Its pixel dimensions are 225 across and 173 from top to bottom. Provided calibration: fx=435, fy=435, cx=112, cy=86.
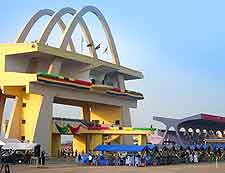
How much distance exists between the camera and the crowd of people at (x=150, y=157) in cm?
4638

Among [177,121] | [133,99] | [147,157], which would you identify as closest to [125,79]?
[133,99]

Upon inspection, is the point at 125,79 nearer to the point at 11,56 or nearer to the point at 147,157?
the point at 11,56

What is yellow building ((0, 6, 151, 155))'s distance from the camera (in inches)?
2303

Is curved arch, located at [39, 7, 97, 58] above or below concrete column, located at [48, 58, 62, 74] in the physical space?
above

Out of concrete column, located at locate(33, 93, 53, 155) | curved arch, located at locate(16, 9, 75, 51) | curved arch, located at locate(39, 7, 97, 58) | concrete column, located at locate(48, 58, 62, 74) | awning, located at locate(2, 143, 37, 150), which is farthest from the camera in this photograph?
curved arch, located at locate(16, 9, 75, 51)

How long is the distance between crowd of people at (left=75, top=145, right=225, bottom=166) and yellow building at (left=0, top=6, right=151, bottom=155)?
11803 millimetres

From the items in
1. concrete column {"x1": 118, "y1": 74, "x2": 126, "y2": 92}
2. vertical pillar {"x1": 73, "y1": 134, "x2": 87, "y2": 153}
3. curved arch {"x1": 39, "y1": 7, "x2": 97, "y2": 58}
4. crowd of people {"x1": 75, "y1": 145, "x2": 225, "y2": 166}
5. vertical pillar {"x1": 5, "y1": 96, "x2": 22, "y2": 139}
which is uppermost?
curved arch {"x1": 39, "y1": 7, "x2": 97, "y2": 58}

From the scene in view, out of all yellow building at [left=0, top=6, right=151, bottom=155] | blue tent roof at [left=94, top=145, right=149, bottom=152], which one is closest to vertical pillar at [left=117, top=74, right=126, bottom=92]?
yellow building at [left=0, top=6, right=151, bottom=155]

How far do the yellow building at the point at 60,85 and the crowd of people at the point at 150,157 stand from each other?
38.7ft

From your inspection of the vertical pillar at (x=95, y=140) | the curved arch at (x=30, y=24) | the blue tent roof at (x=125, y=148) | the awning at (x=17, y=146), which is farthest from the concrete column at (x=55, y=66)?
the awning at (x=17, y=146)

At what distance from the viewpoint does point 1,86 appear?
2280 inches

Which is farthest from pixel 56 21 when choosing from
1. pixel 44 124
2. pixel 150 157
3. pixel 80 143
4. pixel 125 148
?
pixel 150 157

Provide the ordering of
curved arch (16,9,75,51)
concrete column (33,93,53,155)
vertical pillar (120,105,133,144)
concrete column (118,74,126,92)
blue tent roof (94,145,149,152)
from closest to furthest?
blue tent roof (94,145,149,152) → concrete column (33,93,53,155) → curved arch (16,9,75,51) → vertical pillar (120,105,133,144) → concrete column (118,74,126,92)

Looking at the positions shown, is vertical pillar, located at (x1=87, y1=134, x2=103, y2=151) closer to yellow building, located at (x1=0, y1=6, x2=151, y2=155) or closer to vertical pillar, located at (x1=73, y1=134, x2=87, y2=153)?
yellow building, located at (x1=0, y1=6, x2=151, y2=155)
